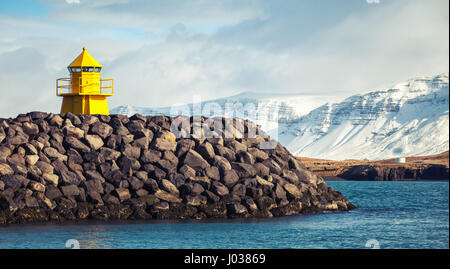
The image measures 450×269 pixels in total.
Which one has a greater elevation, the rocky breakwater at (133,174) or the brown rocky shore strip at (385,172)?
the rocky breakwater at (133,174)

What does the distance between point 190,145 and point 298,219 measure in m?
7.58

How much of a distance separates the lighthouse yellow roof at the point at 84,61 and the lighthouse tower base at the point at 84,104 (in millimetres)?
2055

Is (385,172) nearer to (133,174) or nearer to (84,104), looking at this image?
(84,104)

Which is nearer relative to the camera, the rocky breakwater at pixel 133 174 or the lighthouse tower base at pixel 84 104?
the rocky breakwater at pixel 133 174

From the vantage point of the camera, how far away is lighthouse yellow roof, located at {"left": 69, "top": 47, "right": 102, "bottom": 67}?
4534 cm

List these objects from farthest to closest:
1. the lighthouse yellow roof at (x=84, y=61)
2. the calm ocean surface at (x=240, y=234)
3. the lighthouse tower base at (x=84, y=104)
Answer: the lighthouse tower base at (x=84, y=104), the lighthouse yellow roof at (x=84, y=61), the calm ocean surface at (x=240, y=234)

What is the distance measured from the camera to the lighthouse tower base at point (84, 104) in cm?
4578

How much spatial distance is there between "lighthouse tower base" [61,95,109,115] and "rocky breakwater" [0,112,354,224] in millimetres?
3087

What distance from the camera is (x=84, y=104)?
45.8 metres

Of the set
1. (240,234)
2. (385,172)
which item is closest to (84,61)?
(240,234)

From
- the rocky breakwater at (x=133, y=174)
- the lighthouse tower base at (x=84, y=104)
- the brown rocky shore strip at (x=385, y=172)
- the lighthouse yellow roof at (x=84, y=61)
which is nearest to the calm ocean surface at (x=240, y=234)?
the rocky breakwater at (x=133, y=174)

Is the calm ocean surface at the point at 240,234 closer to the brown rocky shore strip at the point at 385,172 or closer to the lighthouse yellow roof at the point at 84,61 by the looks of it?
the lighthouse yellow roof at the point at 84,61

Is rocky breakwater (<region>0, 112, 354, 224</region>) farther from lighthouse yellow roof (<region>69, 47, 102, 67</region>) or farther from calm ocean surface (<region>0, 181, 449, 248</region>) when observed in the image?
lighthouse yellow roof (<region>69, 47, 102, 67</region>)

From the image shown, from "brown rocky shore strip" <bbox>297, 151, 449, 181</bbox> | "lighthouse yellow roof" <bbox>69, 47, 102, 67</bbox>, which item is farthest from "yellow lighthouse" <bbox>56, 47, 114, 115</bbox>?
"brown rocky shore strip" <bbox>297, 151, 449, 181</bbox>
